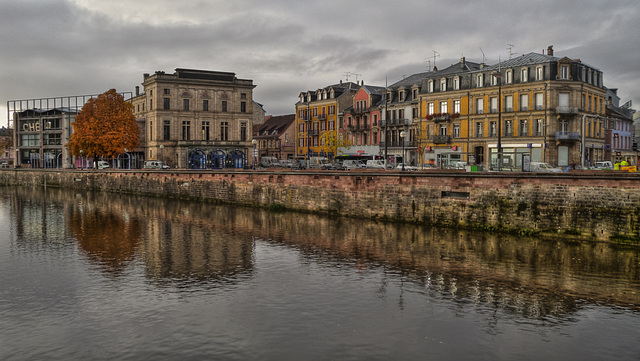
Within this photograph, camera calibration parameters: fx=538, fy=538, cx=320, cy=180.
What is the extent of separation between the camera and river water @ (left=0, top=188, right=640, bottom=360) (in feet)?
44.9

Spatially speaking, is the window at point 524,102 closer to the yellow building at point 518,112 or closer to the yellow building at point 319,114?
the yellow building at point 518,112

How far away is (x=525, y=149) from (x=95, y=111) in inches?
2354

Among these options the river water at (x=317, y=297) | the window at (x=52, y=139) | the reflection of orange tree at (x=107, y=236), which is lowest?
the river water at (x=317, y=297)

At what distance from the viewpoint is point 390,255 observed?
83.4ft

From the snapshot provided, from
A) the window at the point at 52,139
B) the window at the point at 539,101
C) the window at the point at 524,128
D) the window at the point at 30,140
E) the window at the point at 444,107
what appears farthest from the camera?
the window at the point at 30,140

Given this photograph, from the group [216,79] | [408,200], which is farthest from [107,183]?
[408,200]

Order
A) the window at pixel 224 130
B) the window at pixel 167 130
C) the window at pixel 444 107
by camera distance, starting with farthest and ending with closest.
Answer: the window at pixel 224 130 → the window at pixel 167 130 → the window at pixel 444 107

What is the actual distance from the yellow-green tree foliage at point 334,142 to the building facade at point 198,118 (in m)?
12.8

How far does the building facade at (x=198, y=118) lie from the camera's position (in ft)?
275

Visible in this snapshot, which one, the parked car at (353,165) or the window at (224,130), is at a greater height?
the window at (224,130)

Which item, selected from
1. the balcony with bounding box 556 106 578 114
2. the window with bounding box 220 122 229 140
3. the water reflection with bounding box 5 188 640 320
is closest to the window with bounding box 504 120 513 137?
the balcony with bounding box 556 106 578 114

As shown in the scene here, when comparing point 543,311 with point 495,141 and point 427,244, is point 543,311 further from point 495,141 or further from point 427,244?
point 495,141

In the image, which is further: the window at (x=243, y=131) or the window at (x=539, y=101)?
the window at (x=243, y=131)

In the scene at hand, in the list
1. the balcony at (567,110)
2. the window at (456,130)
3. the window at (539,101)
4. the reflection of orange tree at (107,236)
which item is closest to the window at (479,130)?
the window at (456,130)
